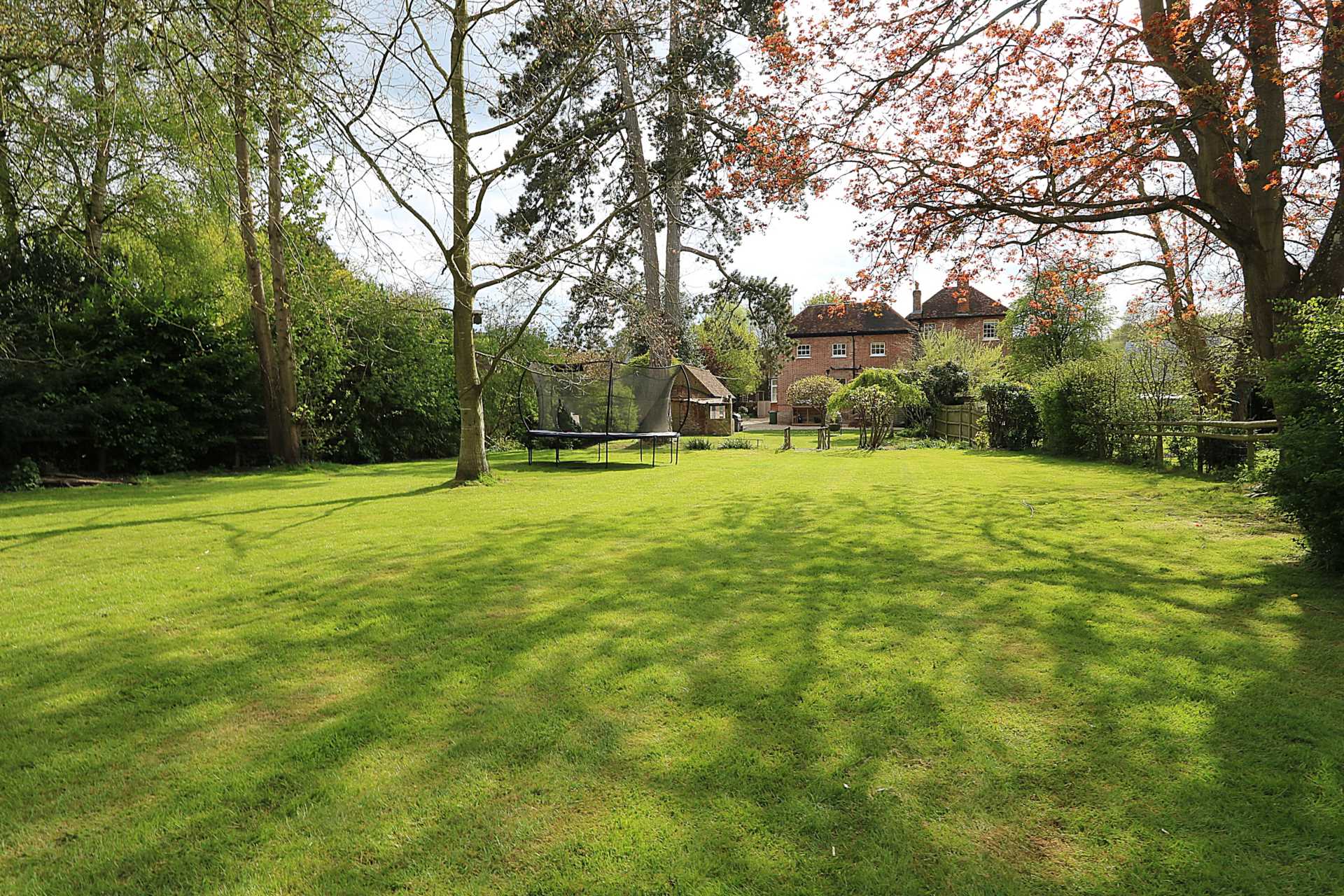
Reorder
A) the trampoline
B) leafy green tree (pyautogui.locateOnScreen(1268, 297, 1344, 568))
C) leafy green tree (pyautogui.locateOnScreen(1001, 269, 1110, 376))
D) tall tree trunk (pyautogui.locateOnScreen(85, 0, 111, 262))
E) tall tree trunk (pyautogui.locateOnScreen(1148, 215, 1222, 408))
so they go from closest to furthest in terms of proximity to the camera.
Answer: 1. tall tree trunk (pyautogui.locateOnScreen(85, 0, 111, 262))
2. leafy green tree (pyautogui.locateOnScreen(1268, 297, 1344, 568))
3. tall tree trunk (pyautogui.locateOnScreen(1148, 215, 1222, 408))
4. the trampoline
5. leafy green tree (pyautogui.locateOnScreen(1001, 269, 1110, 376))

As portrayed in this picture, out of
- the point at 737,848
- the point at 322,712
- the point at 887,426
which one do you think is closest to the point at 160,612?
the point at 322,712

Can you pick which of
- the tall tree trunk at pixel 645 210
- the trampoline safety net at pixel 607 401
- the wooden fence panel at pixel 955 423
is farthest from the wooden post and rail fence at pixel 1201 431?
the wooden fence panel at pixel 955 423

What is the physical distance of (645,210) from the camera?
19.1 meters

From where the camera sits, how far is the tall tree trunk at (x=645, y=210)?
10.6 meters

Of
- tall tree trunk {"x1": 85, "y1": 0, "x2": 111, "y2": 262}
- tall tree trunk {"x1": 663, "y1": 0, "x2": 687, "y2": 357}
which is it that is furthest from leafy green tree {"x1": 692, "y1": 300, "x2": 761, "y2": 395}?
tall tree trunk {"x1": 85, "y1": 0, "x2": 111, "y2": 262}

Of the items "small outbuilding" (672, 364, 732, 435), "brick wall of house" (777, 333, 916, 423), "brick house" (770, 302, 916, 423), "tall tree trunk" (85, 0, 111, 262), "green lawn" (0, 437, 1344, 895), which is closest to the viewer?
"green lawn" (0, 437, 1344, 895)

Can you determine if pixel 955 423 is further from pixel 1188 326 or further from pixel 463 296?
pixel 463 296

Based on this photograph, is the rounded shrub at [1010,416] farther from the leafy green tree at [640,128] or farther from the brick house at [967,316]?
the brick house at [967,316]

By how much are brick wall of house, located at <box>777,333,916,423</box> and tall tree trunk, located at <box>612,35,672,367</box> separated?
28.6 m

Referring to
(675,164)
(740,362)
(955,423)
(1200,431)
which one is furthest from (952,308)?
(1200,431)

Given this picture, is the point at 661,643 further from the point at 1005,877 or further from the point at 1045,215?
the point at 1045,215

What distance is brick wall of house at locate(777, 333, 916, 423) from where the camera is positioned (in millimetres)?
48156

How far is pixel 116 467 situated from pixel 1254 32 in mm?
15980

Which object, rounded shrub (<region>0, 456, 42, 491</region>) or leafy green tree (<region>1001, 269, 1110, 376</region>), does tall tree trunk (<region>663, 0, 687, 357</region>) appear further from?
leafy green tree (<region>1001, 269, 1110, 376</region>)
